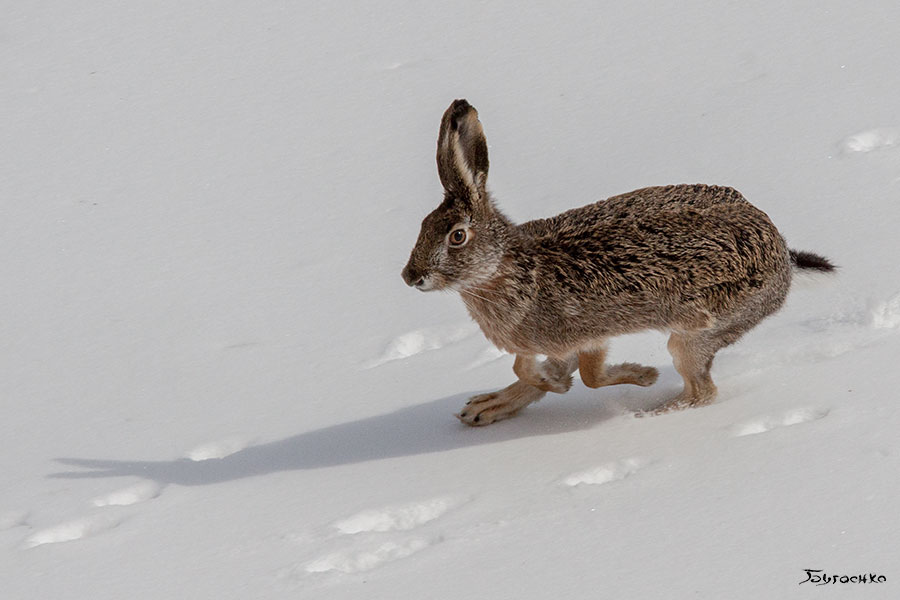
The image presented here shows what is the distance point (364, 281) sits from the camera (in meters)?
6.70

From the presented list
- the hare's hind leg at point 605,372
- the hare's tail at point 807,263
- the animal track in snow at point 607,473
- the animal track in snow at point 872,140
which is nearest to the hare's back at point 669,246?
the hare's tail at point 807,263

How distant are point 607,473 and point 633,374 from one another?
31.3 inches

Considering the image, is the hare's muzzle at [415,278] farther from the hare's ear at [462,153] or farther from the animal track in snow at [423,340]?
the animal track in snow at [423,340]

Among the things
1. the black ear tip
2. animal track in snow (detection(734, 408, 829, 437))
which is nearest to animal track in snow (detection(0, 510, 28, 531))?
the black ear tip

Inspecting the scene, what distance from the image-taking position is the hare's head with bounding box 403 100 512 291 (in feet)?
16.5

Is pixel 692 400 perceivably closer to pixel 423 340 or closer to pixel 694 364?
pixel 694 364

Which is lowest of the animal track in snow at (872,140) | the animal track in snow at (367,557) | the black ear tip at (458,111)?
the animal track in snow at (367,557)

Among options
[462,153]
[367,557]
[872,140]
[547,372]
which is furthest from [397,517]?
[872,140]

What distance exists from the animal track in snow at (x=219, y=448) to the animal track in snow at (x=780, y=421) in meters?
2.15

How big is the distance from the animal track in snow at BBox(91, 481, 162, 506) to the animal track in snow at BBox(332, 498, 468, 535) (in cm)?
97

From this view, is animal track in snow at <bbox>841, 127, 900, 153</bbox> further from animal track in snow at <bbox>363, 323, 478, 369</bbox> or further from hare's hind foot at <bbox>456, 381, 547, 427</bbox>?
hare's hind foot at <bbox>456, 381, 547, 427</bbox>

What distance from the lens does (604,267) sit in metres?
5.11

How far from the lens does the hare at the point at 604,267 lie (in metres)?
5.06

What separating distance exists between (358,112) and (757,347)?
3.52m
